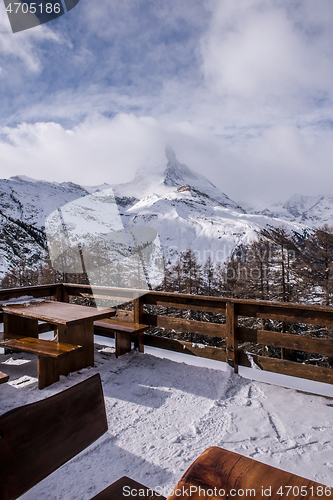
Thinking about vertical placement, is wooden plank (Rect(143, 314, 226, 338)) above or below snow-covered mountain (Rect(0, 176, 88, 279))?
below

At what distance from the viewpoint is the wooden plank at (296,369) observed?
265 centimetres

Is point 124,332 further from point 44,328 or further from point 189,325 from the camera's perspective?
point 44,328

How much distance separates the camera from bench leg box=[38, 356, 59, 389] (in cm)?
281

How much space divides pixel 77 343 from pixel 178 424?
1653mm

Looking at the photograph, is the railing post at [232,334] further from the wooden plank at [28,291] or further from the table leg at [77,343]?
the wooden plank at [28,291]

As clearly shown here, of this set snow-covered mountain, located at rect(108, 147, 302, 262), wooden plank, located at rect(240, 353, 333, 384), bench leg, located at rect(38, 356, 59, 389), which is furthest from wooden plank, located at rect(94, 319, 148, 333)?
snow-covered mountain, located at rect(108, 147, 302, 262)

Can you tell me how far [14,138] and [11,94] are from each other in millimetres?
2985

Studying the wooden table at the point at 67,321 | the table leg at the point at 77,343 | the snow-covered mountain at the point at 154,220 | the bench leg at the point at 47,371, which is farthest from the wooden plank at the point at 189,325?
the snow-covered mountain at the point at 154,220

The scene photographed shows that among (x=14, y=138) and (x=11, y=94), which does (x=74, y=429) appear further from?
(x=14, y=138)

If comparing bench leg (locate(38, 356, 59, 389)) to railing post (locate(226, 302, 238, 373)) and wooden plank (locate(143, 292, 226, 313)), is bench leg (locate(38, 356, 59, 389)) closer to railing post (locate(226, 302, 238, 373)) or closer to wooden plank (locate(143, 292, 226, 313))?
wooden plank (locate(143, 292, 226, 313))

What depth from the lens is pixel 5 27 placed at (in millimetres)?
Answer: 3350

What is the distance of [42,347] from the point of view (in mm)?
2895

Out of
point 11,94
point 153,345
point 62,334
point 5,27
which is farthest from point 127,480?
point 11,94

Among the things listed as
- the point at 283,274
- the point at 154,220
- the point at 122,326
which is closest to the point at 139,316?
the point at 122,326
